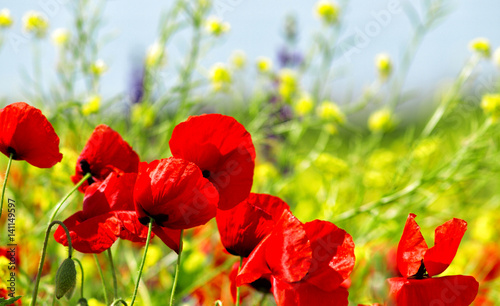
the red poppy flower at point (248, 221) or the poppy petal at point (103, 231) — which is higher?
the poppy petal at point (103, 231)

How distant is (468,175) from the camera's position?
100cm

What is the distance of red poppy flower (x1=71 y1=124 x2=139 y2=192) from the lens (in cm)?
45

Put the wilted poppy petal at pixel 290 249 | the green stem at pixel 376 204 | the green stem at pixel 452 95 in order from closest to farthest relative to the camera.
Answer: the wilted poppy petal at pixel 290 249 → the green stem at pixel 376 204 → the green stem at pixel 452 95

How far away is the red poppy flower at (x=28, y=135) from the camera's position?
0.42 metres

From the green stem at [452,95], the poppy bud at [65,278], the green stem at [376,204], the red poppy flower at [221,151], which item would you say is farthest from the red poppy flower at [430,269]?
the green stem at [452,95]

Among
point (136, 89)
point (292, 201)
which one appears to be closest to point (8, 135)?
point (136, 89)

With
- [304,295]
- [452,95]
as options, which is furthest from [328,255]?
[452,95]

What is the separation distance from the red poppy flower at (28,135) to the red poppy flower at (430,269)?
27 cm

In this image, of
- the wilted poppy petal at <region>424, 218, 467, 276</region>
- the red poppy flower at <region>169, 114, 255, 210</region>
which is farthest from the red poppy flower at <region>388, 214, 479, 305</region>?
the red poppy flower at <region>169, 114, 255, 210</region>

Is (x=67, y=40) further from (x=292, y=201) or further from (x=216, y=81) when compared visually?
(x=292, y=201)

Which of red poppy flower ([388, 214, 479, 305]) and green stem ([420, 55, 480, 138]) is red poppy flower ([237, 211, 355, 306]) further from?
green stem ([420, 55, 480, 138])

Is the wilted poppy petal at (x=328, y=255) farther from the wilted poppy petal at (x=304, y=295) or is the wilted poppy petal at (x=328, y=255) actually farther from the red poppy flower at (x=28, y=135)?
the red poppy flower at (x=28, y=135)

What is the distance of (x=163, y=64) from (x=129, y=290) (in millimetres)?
516

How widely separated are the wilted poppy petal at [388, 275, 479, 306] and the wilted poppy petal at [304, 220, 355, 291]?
1.5 inches
